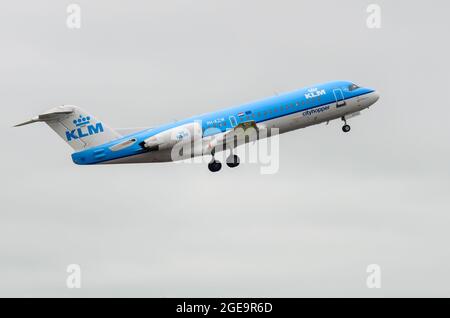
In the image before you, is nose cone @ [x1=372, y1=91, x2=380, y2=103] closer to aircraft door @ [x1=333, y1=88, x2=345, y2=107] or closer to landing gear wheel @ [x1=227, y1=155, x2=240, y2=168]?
aircraft door @ [x1=333, y1=88, x2=345, y2=107]

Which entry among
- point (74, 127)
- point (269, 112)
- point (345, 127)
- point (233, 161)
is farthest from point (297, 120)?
point (74, 127)

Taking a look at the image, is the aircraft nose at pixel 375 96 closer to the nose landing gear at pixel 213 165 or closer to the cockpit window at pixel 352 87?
the cockpit window at pixel 352 87

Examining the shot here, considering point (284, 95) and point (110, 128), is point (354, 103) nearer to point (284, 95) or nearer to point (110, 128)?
point (284, 95)

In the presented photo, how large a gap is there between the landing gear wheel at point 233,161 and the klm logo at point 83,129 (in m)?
7.17

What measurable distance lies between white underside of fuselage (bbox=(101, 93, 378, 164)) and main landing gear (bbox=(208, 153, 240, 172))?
1136mm

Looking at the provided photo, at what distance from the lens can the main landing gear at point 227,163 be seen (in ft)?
202

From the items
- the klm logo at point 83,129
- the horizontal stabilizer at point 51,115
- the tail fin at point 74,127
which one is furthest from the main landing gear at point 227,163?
the horizontal stabilizer at point 51,115

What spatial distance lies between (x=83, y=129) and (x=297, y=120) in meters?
11.7

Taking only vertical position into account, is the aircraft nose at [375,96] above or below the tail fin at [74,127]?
above

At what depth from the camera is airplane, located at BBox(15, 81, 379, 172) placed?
193 feet

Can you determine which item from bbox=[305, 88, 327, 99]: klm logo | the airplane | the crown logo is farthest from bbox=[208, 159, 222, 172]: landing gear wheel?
the crown logo

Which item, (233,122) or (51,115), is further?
(233,122)

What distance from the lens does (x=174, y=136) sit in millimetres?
58875

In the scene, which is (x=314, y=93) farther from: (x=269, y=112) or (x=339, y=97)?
(x=269, y=112)
